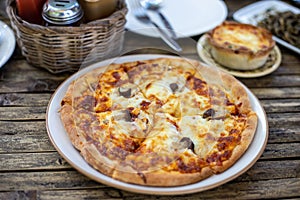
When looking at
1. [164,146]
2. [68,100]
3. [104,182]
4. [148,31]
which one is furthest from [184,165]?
Result: [148,31]

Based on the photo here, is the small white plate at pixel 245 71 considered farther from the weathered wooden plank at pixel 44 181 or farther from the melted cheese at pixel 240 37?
the weathered wooden plank at pixel 44 181

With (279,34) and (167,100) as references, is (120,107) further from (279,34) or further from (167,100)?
(279,34)

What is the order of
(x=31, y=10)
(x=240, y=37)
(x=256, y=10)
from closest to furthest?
(x=31, y=10), (x=240, y=37), (x=256, y=10)

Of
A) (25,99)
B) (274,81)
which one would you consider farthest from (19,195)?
(274,81)

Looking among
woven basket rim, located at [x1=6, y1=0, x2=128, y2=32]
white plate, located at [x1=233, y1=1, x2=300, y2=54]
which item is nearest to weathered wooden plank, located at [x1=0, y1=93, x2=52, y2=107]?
woven basket rim, located at [x1=6, y1=0, x2=128, y2=32]

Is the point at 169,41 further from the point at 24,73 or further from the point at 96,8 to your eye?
the point at 24,73

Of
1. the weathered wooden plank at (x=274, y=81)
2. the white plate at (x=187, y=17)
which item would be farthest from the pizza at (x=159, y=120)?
the white plate at (x=187, y=17)
